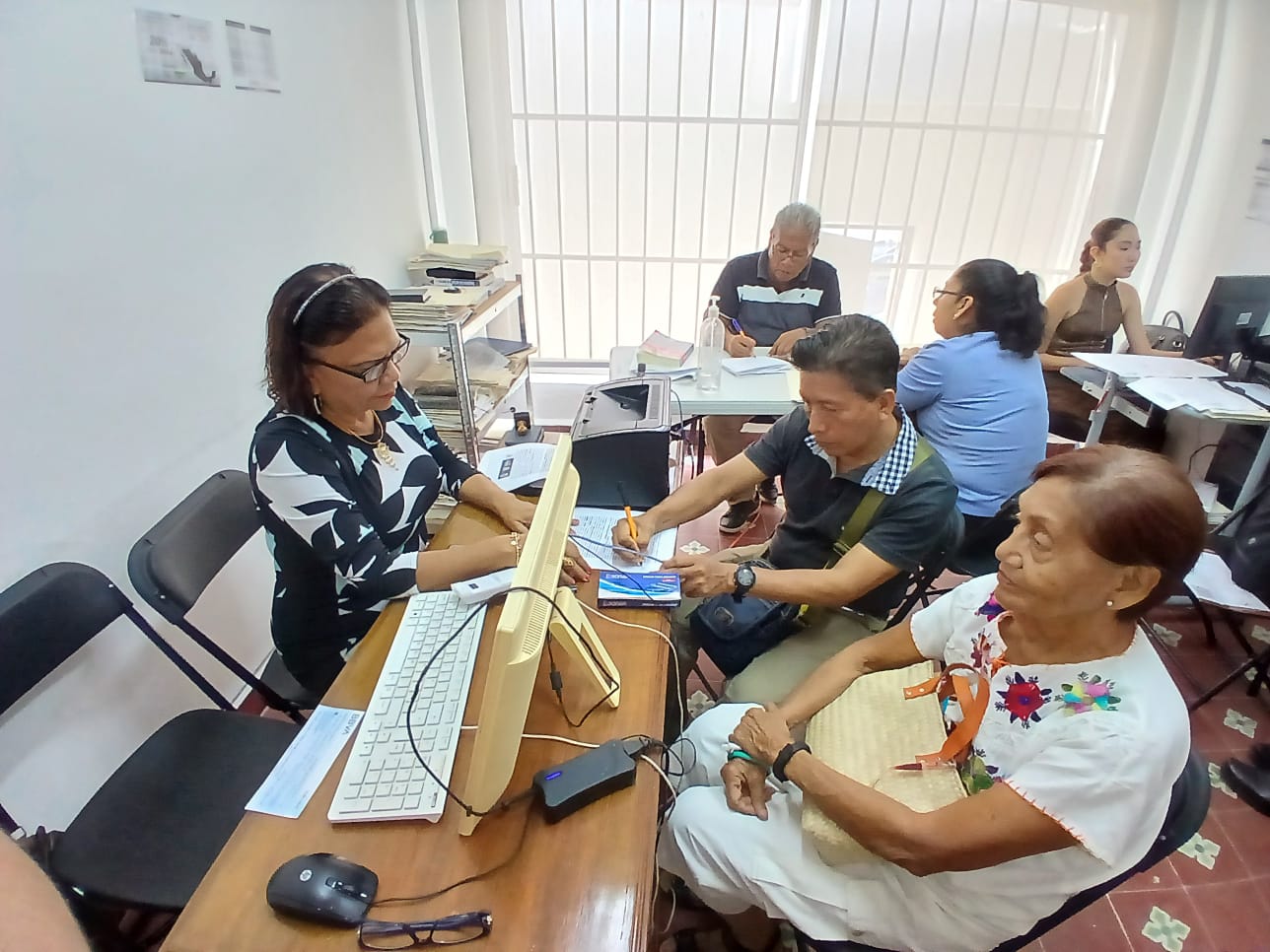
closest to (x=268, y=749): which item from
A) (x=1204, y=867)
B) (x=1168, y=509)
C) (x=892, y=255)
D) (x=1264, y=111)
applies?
(x=1168, y=509)

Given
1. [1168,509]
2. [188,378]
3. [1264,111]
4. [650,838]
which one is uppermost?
[1264,111]

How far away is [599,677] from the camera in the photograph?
1.13 metres

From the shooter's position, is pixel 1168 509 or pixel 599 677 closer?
pixel 1168 509

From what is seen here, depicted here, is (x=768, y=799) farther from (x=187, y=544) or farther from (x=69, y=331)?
(x=69, y=331)

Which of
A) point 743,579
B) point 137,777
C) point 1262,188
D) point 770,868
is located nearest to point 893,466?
point 743,579

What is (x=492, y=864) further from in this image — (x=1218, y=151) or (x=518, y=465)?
(x=1218, y=151)

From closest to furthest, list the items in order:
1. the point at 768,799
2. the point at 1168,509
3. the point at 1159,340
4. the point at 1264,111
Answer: the point at 1168,509
the point at 768,799
the point at 1264,111
the point at 1159,340

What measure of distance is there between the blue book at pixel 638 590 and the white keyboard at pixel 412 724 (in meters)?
0.26

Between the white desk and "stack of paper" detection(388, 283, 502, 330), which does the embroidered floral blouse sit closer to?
the white desk

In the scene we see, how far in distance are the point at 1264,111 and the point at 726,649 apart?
365cm

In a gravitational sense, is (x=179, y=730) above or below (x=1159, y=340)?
below

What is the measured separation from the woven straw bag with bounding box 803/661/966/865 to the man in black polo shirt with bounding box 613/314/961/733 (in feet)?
0.71

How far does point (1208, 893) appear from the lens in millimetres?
1698

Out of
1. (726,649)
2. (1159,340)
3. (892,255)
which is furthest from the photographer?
(892,255)
